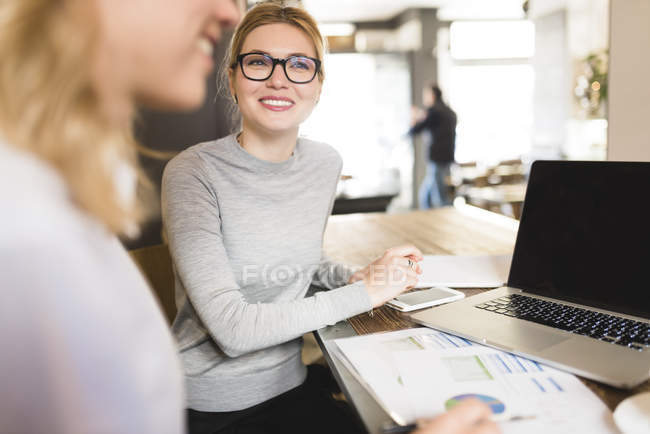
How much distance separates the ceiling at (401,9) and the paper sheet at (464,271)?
20.6ft

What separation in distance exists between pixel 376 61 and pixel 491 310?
22.0 ft

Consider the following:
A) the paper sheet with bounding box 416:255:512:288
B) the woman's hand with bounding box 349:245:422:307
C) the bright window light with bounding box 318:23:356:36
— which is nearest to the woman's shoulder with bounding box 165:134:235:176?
the woman's hand with bounding box 349:245:422:307

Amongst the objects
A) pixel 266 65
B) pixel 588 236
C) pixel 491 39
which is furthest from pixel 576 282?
pixel 491 39

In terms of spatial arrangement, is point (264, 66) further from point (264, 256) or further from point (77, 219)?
point (77, 219)

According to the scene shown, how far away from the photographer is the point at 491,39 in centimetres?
862

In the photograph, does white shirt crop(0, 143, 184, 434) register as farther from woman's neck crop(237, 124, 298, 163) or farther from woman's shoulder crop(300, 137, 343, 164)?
woman's shoulder crop(300, 137, 343, 164)

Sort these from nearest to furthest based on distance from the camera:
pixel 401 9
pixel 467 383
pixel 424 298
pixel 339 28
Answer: pixel 467 383 → pixel 424 298 → pixel 401 9 → pixel 339 28

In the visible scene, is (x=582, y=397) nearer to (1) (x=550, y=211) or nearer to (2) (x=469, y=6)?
(1) (x=550, y=211)

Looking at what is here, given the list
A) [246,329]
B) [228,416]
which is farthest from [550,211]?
[228,416]

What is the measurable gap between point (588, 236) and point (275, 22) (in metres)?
0.80

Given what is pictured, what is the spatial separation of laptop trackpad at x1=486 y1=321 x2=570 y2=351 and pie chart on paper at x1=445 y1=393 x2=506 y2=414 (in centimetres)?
15

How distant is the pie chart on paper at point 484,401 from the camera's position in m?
0.59

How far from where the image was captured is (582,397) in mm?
622

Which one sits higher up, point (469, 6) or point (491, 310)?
point (469, 6)
